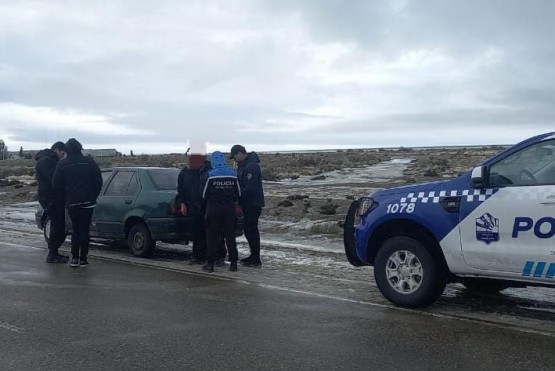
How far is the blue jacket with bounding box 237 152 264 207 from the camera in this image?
31.3 ft

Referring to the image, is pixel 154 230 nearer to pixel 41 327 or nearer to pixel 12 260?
pixel 12 260

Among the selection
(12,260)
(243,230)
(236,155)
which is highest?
(236,155)

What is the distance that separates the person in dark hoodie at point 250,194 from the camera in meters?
9.55

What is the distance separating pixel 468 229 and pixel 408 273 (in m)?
0.87

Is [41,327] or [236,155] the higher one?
[236,155]

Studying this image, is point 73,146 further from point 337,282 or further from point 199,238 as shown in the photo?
point 337,282

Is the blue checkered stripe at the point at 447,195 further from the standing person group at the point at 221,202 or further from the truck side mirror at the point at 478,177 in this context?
the standing person group at the point at 221,202

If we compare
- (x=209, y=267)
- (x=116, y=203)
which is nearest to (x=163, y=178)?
(x=116, y=203)

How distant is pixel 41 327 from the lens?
19.4 feet

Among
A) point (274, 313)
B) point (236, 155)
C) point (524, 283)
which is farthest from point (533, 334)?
point (236, 155)

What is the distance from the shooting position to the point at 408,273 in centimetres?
674

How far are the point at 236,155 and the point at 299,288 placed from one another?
274 cm

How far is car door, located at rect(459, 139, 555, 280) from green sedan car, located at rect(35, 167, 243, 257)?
498 cm

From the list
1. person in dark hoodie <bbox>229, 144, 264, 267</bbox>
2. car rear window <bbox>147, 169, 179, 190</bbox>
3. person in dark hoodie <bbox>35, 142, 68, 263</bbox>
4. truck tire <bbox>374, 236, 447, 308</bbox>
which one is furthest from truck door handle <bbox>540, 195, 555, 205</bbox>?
person in dark hoodie <bbox>35, 142, 68, 263</bbox>
